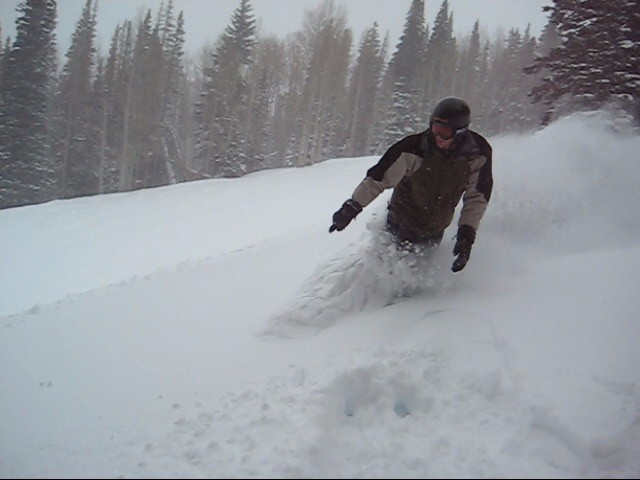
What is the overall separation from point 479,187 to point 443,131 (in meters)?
0.57

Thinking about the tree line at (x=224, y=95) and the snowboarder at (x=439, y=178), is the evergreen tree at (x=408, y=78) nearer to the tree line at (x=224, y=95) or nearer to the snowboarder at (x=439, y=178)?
the tree line at (x=224, y=95)

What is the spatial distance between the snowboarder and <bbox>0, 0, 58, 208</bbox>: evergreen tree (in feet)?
89.9

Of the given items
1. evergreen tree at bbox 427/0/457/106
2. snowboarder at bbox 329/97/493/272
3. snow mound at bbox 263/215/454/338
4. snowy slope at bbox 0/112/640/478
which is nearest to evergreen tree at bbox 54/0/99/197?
evergreen tree at bbox 427/0/457/106

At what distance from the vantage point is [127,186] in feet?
100

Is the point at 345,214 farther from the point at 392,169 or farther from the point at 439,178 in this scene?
the point at 439,178

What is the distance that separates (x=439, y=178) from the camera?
3387 mm

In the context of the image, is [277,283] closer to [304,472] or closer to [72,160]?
[304,472]

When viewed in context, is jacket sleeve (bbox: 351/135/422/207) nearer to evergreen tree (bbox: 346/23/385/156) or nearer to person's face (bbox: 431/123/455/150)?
person's face (bbox: 431/123/455/150)

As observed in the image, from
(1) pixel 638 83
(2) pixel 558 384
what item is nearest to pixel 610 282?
(2) pixel 558 384

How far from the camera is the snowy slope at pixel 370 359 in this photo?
6.64 feet

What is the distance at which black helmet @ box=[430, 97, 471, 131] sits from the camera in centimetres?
314

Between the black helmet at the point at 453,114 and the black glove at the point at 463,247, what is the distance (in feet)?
2.59

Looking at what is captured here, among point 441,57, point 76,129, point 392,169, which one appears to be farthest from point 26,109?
point 441,57

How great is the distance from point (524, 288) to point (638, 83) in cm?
690
